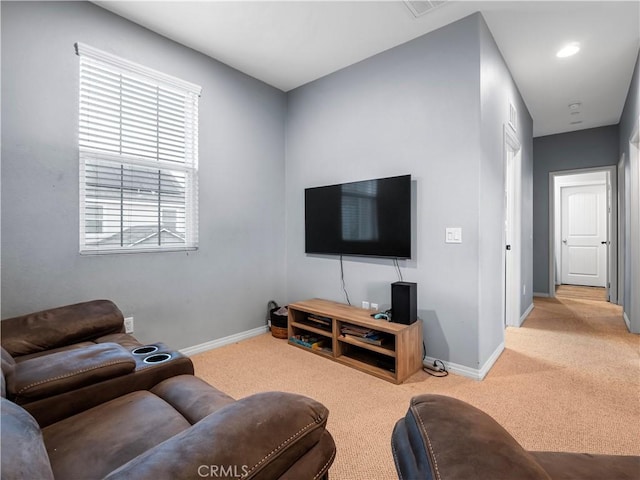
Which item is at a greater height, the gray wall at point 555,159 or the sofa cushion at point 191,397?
the gray wall at point 555,159

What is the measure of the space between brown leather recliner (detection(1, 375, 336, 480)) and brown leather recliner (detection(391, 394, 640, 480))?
0.26 metres

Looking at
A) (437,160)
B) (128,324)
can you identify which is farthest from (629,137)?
(128,324)

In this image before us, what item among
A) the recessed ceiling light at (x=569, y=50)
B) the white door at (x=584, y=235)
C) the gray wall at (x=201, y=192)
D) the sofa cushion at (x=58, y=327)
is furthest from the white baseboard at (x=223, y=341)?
the white door at (x=584, y=235)

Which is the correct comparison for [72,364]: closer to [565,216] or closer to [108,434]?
[108,434]

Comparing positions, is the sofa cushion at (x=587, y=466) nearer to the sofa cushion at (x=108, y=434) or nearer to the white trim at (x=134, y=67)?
the sofa cushion at (x=108, y=434)

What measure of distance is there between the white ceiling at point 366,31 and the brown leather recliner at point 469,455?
2655 mm

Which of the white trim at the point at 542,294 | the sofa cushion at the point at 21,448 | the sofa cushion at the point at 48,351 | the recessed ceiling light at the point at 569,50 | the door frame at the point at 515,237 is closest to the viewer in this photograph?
the sofa cushion at the point at 21,448

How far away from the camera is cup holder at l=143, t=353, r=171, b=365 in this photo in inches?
58.8

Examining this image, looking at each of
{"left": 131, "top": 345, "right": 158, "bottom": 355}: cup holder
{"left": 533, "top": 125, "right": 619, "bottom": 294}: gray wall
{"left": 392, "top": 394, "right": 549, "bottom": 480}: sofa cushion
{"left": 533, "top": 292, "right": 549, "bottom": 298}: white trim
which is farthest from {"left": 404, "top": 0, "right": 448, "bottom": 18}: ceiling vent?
{"left": 533, "top": 292, "right": 549, "bottom": 298}: white trim

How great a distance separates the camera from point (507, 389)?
2.23m

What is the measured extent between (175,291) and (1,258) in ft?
3.69

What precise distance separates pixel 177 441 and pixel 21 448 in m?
0.28

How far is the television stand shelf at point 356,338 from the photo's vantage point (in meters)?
2.36

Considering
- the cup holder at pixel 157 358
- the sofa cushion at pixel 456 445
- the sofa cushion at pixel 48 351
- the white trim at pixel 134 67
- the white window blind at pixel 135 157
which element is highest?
the white trim at pixel 134 67
